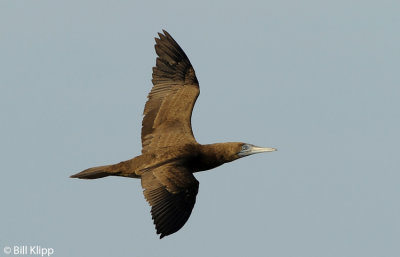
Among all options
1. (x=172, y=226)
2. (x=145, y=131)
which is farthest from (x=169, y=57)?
(x=172, y=226)

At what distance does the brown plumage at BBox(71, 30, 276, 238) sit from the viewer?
2042cm

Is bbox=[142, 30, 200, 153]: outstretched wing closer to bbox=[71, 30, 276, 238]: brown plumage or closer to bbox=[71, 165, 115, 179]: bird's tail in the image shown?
bbox=[71, 30, 276, 238]: brown plumage

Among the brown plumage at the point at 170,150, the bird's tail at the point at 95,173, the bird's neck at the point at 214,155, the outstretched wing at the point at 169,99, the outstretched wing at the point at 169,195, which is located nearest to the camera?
the outstretched wing at the point at 169,195

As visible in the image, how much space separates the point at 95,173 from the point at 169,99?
306 centimetres

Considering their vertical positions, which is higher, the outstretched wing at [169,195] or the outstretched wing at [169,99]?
the outstretched wing at [169,99]

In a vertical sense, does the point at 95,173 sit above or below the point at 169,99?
below

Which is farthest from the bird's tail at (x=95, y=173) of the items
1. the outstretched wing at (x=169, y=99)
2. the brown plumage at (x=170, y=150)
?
the outstretched wing at (x=169, y=99)

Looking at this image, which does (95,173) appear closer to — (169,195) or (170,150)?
(170,150)

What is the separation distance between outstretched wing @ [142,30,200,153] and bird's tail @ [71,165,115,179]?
1.10 meters

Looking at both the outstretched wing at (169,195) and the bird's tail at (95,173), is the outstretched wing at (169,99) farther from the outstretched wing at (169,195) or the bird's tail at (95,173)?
the outstretched wing at (169,195)

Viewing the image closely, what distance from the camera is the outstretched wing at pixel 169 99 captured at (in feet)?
75.4

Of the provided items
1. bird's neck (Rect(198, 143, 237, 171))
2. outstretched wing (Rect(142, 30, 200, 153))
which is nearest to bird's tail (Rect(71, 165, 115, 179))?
outstretched wing (Rect(142, 30, 200, 153))

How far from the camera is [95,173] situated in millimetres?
22062

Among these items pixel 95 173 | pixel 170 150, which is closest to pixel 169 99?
pixel 170 150
